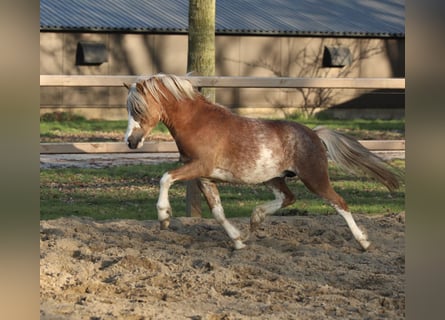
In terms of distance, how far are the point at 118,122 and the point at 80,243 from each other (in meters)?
16.0

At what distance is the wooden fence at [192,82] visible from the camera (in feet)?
27.0

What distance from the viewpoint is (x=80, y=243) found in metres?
7.29

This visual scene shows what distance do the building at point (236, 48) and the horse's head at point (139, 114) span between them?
16633 mm

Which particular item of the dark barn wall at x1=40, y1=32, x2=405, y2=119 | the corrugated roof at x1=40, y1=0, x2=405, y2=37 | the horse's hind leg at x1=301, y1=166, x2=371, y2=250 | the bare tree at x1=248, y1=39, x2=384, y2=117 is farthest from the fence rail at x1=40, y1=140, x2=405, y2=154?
the bare tree at x1=248, y1=39, x2=384, y2=117

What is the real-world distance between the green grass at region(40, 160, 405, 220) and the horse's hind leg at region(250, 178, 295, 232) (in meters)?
2.03

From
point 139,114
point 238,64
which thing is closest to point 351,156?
point 139,114

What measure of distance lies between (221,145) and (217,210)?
0.54 metres

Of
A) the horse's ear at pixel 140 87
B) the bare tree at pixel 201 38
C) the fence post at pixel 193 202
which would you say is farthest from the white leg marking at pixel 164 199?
the bare tree at pixel 201 38

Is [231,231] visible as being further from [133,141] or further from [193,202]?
[193,202]

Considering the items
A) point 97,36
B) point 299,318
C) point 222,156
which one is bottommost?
point 299,318

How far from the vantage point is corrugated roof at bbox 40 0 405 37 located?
24.7 meters

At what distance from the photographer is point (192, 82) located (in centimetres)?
845
